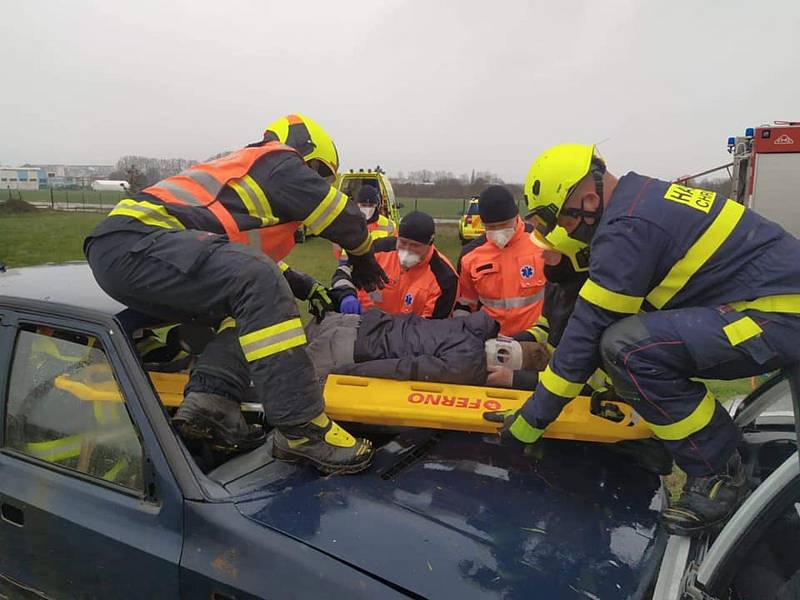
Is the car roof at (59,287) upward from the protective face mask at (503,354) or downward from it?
upward

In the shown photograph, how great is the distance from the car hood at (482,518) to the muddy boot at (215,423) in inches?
12.7

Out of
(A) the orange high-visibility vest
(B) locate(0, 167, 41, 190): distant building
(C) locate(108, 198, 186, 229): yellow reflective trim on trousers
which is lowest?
(C) locate(108, 198, 186, 229): yellow reflective trim on trousers

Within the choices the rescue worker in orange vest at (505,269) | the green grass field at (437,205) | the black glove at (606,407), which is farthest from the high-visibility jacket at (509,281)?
the green grass field at (437,205)

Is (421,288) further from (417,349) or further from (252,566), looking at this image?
(252,566)

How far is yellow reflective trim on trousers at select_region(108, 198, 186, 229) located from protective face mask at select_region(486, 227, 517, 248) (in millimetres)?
2451

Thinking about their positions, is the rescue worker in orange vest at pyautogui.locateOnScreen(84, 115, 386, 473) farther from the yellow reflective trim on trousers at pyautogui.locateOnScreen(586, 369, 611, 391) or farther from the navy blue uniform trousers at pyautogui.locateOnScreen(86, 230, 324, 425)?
the yellow reflective trim on trousers at pyautogui.locateOnScreen(586, 369, 611, 391)

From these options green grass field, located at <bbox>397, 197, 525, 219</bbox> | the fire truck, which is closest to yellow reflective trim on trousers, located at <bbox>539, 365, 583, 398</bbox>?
the fire truck

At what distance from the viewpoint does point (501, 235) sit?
420 centimetres

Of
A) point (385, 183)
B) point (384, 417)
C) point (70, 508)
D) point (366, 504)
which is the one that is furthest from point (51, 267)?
point (385, 183)

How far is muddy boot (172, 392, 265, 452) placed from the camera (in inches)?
81.8

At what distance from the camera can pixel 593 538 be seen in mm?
1697

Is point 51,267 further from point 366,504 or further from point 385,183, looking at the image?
point 385,183

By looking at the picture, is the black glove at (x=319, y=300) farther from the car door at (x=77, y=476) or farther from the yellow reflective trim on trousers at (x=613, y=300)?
the yellow reflective trim on trousers at (x=613, y=300)

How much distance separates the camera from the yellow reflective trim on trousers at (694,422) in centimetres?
179
